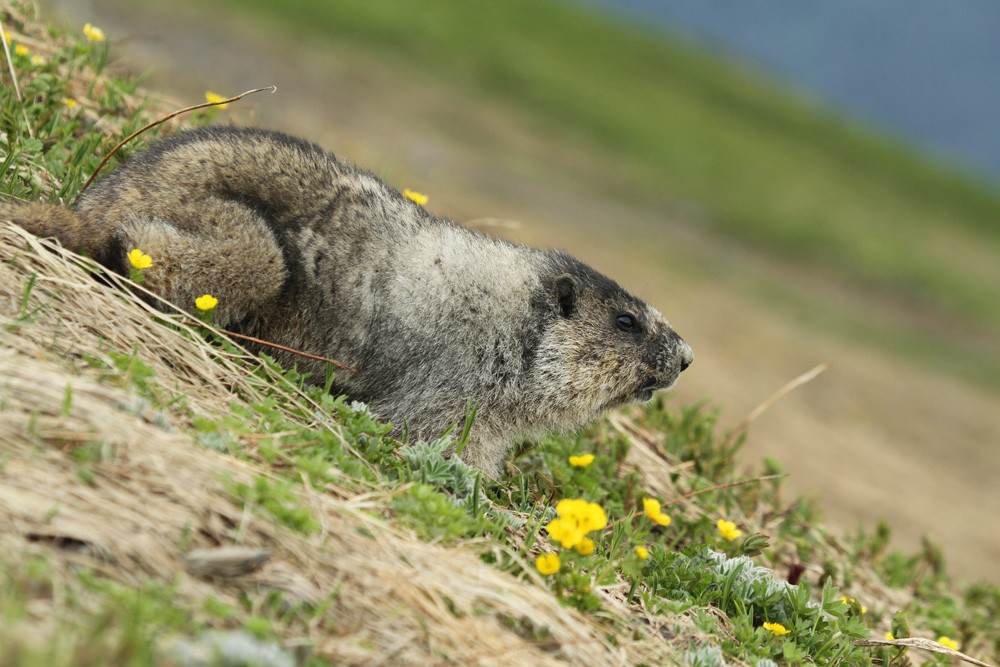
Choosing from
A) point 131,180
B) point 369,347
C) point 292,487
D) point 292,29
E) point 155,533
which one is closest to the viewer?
point 155,533

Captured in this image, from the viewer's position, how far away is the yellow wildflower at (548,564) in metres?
3.98

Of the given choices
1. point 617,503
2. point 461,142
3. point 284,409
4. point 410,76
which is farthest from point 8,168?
point 410,76

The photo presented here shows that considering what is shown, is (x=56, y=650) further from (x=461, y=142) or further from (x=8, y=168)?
(x=461, y=142)

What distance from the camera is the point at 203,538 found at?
11.0 ft

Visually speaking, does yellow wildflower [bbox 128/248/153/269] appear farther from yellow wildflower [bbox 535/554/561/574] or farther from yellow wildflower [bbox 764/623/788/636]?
yellow wildflower [bbox 764/623/788/636]

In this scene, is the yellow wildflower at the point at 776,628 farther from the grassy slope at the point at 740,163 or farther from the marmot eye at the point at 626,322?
the grassy slope at the point at 740,163

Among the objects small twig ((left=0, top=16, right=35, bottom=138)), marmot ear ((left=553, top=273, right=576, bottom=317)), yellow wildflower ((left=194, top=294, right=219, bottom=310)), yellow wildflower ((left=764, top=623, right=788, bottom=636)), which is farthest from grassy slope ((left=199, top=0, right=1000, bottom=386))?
yellow wildflower ((left=194, top=294, right=219, bottom=310))

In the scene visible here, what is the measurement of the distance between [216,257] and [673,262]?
67.6 feet

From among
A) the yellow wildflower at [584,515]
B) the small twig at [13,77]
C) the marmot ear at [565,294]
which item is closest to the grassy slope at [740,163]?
the marmot ear at [565,294]

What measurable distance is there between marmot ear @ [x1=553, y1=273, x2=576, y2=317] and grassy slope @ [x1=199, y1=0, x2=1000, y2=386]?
20083 mm

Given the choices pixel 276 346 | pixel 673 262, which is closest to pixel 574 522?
pixel 276 346

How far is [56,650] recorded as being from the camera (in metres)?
2.46

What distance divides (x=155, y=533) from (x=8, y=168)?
10.2 feet

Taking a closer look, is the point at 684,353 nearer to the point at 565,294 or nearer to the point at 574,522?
the point at 565,294
